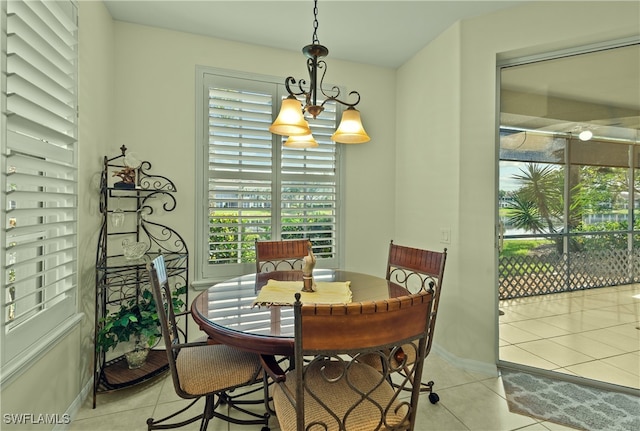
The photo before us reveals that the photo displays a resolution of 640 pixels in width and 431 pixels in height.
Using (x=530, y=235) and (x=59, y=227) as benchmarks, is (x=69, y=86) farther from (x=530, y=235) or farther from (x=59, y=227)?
(x=530, y=235)

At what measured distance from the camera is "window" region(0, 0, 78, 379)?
133 centimetres

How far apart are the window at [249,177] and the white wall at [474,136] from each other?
3.47 feet

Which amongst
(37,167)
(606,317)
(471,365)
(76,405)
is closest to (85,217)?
(37,167)

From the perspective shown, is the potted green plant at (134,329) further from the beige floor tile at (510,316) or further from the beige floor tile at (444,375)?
the beige floor tile at (510,316)

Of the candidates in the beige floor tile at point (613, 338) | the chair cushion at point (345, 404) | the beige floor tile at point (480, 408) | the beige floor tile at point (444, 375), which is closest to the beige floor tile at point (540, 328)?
the beige floor tile at point (613, 338)

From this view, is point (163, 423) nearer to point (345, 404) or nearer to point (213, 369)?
point (213, 369)

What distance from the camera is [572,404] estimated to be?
2.07 m

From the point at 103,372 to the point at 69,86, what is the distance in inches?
72.7

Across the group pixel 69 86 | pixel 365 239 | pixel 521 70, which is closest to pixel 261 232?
pixel 365 239

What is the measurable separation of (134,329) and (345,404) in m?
1.62

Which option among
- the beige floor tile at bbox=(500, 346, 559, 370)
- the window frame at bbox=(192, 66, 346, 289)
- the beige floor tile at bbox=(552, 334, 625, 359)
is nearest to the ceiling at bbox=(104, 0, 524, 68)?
the window frame at bbox=(192, 66, 346, 289)

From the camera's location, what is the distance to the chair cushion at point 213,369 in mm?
1479

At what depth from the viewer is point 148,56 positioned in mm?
2625

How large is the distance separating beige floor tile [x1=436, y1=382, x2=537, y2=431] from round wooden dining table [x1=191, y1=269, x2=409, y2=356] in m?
0.87
